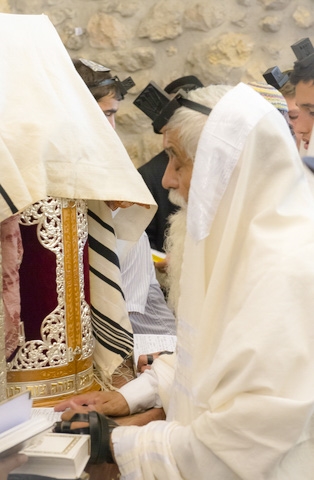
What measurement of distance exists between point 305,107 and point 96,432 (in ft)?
6.13

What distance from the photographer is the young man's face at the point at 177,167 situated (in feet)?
5.27

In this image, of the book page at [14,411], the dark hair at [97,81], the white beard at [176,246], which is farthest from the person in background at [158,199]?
the book page at [14,411]

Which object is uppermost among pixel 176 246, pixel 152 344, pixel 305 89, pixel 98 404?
pixel 305 89

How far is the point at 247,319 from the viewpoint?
4.26ft

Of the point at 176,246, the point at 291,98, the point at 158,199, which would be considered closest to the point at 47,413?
the point at 176,246

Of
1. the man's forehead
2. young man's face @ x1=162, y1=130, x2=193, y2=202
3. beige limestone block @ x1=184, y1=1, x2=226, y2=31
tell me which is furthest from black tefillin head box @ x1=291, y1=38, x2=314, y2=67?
young man's face @ x1=162, y1=130, x2=193, y2=202

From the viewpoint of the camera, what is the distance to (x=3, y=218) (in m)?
1.49

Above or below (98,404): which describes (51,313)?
above

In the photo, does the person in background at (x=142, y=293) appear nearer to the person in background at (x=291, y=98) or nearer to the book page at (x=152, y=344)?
the book page at (x=152, y=344)

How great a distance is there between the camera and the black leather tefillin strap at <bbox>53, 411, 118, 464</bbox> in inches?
57.1

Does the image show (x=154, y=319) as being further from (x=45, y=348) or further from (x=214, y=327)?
(x=214, y=327)

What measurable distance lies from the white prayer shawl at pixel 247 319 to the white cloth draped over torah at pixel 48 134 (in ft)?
1.14

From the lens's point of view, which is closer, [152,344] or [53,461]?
[53,461]

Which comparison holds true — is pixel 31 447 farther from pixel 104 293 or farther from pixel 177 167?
pixel 177 167
